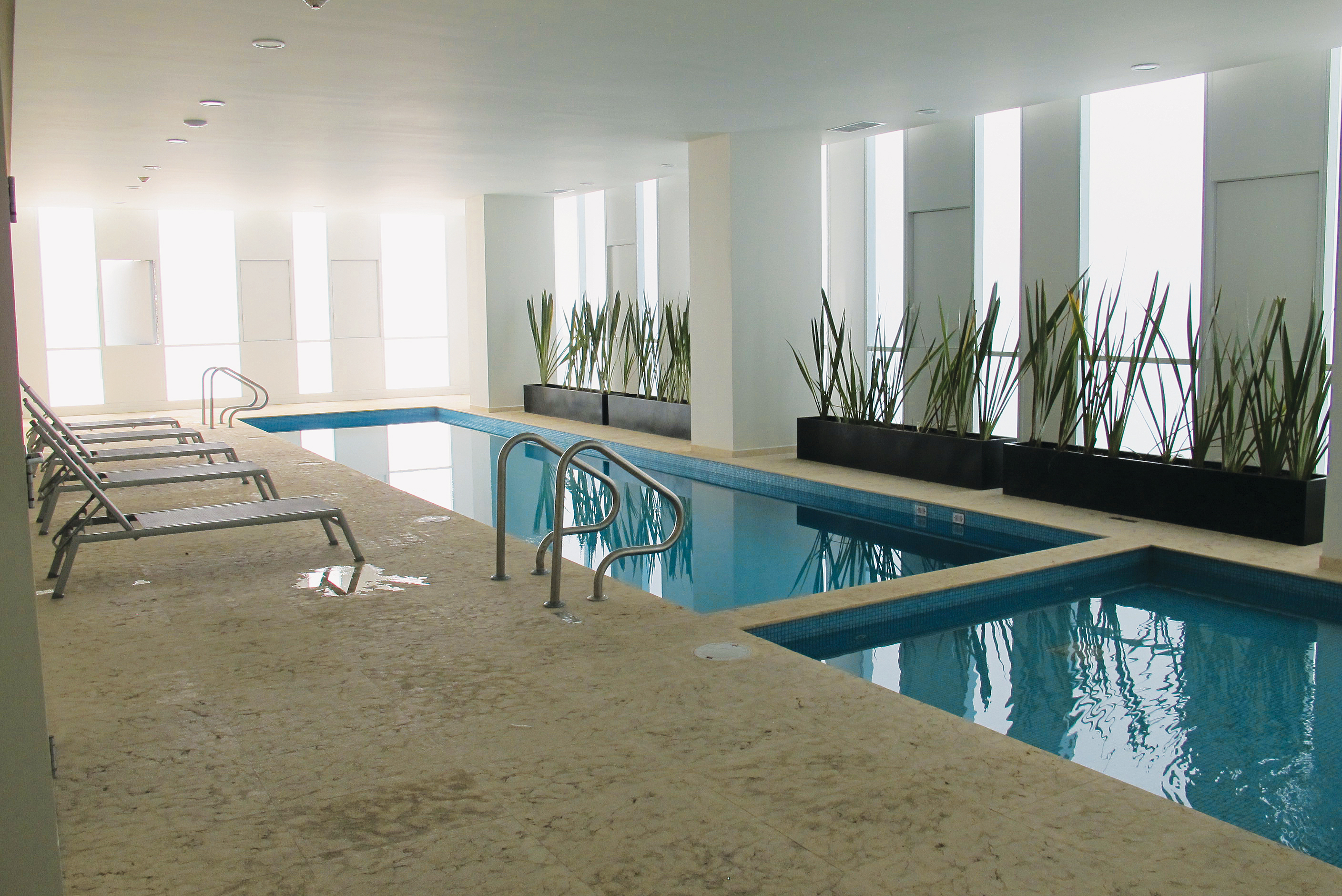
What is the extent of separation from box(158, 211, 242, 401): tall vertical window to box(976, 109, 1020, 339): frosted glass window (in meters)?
10.6

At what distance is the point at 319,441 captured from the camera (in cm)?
1254

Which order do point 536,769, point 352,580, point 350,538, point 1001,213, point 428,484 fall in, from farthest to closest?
point 428,484 < point 1001,213 < point 350,538 < point 352,580 < point 536,769

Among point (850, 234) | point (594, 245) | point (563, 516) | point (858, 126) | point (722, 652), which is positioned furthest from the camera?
point (594, 245)

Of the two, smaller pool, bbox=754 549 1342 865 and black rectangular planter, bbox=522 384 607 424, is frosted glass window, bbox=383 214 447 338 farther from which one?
smaller pool, bbox=754 549 1342 865

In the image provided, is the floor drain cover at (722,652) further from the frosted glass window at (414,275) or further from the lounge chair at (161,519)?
the frosted glass window at (414,275)

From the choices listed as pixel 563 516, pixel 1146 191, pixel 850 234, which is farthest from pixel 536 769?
pixel 850 234

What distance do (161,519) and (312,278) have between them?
37.3 feet

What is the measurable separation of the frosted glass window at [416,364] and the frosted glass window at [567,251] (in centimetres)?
253

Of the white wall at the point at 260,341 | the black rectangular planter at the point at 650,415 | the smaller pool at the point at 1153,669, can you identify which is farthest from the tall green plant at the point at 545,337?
the smaller pool at the point at 1153,669

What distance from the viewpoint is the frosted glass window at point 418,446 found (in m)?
10.6

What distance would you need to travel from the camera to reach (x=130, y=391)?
14.6 m

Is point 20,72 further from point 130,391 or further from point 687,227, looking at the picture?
point 130,391

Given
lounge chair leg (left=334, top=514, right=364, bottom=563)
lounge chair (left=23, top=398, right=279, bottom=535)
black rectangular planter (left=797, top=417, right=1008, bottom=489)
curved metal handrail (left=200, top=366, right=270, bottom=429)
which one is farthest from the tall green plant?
lounge chair leg (left=334, top=514, right=364, bottom=563)

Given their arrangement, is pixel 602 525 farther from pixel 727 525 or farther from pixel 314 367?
pixel 314 367
